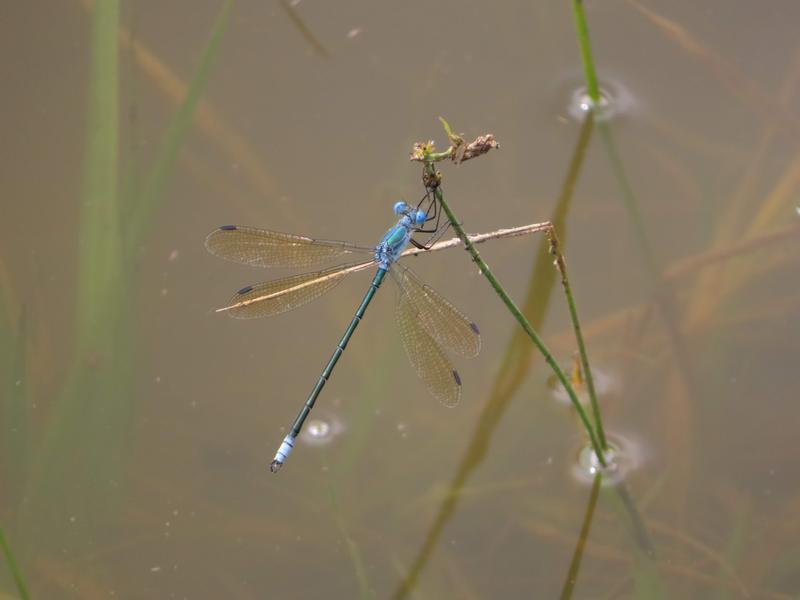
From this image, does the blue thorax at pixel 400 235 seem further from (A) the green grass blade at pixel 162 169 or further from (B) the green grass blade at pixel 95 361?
(B) the green grass blade at pixel 95 361

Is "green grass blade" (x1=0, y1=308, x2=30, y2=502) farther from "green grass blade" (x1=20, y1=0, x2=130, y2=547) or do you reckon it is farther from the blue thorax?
the blue thorax

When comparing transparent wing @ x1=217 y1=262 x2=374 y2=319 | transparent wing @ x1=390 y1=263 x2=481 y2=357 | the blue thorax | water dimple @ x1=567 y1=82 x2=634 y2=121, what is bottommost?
transparent wing @ x1=390 y1=263 x2=481 y2=357

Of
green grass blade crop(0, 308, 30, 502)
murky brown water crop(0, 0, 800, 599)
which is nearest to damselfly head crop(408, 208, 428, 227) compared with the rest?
murky brown water crop(0, 0, 800, 599)

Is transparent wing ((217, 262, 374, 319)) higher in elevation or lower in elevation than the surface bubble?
higher

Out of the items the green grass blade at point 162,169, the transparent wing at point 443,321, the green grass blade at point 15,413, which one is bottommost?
the green grass blade at point 15,413

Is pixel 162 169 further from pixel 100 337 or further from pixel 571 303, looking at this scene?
pixel 571 303

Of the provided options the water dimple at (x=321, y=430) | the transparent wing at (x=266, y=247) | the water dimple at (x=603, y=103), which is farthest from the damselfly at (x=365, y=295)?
the water dimple at (x=603, y=103)

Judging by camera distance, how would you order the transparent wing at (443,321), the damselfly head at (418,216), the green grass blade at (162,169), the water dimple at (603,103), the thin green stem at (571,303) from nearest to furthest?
the thin green stem at (571,303)
the transparent wing at (443,321)
the damselfly head at (418,216)
the green grass blade at (162,169)
the water dimple at (603,103)

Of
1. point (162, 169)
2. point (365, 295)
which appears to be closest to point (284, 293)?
point (365, 295)

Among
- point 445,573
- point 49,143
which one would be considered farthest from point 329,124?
point 445,573
